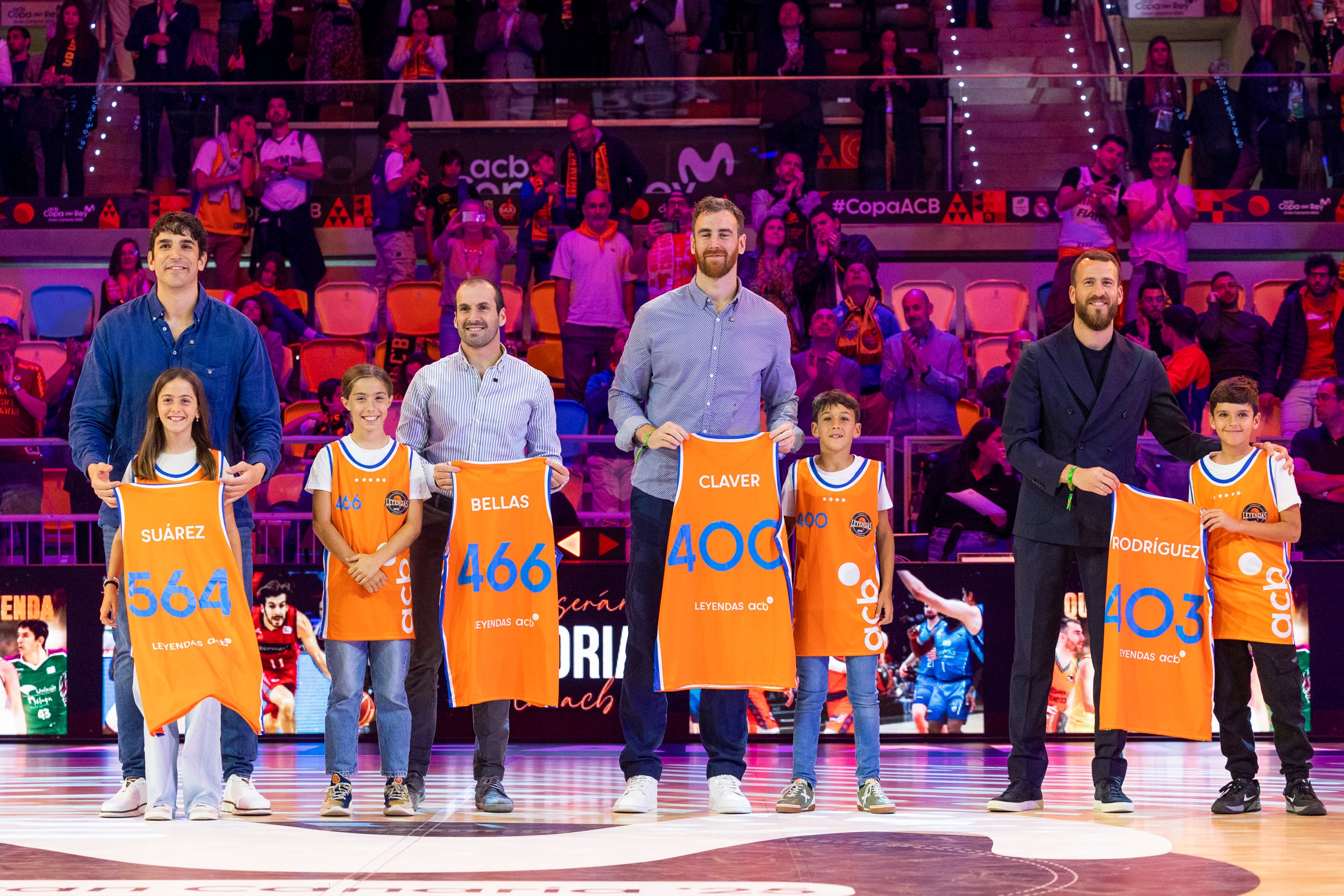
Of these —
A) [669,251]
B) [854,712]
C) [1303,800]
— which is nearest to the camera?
[1303,800]

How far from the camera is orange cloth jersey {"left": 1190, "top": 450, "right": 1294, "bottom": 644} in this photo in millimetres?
5734

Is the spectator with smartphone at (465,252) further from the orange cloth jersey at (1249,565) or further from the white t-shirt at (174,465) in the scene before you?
the orange cloth jersey at (1249,565)

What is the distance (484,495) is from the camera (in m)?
5.53

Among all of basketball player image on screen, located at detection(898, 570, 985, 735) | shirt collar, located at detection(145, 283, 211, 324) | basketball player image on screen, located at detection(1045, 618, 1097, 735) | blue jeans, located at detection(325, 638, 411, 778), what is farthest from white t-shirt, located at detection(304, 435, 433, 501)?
basketball player image on screen, located at detection(1045, 618, 1097, 735)

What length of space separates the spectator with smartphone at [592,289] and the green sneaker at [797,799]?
5810mm

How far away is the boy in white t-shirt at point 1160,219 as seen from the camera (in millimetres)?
11469

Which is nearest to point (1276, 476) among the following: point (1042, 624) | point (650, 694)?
point (1042, 624)

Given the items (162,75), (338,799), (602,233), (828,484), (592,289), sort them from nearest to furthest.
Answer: (338,799), (828,484), (592,289), (602,233), (162,75)

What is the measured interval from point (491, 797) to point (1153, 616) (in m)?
2.51

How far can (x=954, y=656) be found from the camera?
7938 millimetres

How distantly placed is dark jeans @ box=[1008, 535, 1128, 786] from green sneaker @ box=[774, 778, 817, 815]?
2.52 ft

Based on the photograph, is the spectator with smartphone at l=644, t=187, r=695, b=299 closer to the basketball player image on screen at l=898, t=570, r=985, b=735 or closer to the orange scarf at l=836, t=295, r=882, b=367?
the orange scarf at l=836, t=295, r=882, b=367

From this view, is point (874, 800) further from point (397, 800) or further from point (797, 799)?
point (397, 800)

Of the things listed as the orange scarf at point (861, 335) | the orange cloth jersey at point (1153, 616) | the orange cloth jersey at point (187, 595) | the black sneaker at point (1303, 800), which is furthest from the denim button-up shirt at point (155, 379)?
the orange scarf at point (861, 335)
